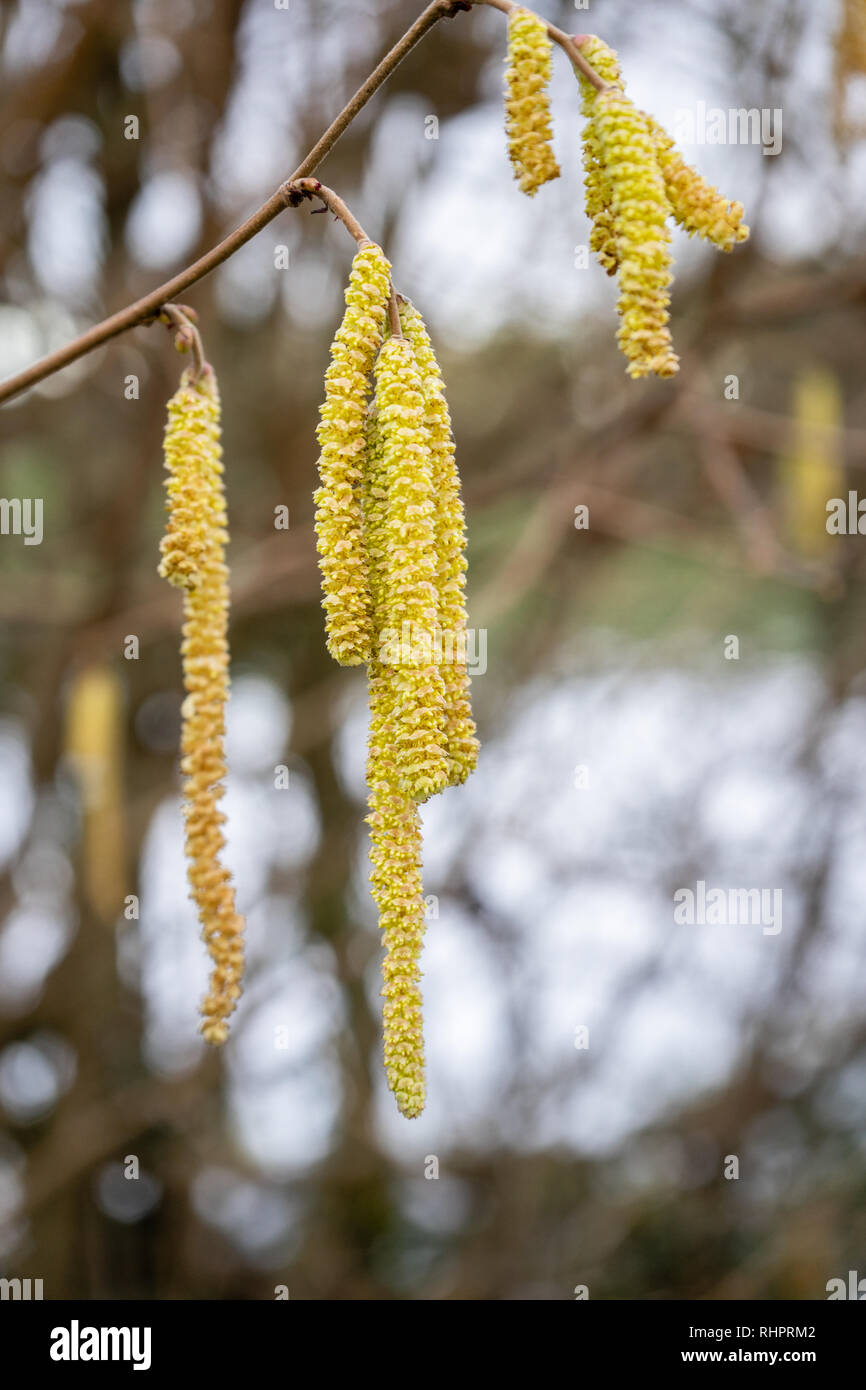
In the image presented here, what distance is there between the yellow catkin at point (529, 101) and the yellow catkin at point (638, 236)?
48mm

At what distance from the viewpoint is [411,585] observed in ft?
2.34

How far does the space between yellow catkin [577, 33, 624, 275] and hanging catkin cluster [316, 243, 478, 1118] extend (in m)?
0.12

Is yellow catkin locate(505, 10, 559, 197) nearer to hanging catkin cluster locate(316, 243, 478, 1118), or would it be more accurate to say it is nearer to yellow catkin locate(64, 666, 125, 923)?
hanging catkin cluster locate(316, 243, 478, 1118)

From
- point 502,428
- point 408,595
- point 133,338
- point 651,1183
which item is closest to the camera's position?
point 408,595

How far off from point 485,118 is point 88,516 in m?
1.39

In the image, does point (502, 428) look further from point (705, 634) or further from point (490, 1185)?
point (490, 1185)

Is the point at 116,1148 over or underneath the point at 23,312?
underneath

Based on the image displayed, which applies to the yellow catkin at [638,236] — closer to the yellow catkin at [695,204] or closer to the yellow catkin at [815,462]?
the yellow catkin at [695,204]

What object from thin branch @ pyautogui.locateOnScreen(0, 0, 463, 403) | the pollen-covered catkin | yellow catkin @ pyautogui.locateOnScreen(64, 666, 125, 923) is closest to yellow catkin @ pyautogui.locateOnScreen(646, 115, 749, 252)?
thin branch @ pyautogui.locateOnScreen(0, 0, 463, 403)

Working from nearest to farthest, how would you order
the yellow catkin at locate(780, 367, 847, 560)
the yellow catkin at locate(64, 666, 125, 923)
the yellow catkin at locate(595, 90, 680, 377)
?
the yellow catkin at locate(595, 90, 680, 377) → the yellow catkin at locate(64, 666, 125, 923) → the yellow catkin at locate(780, 367, 847, 560)

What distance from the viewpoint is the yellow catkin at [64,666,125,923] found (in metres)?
2.19

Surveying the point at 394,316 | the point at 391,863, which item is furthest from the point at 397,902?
the point at 394,316

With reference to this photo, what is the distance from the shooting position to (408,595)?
712 mm

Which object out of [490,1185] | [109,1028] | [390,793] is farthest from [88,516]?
[390,793]
